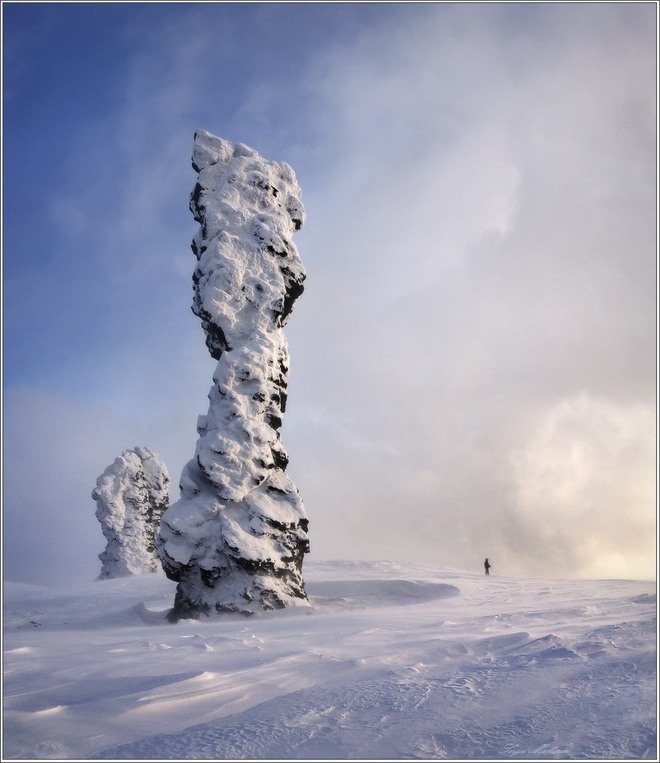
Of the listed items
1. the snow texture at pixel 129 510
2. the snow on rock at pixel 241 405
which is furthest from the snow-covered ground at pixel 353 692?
the snow texture at pixel 129 510

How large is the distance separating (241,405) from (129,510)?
20.1 m

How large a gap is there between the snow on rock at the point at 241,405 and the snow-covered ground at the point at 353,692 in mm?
3597

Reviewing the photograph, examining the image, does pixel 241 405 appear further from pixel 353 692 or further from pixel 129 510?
pixel 129 510

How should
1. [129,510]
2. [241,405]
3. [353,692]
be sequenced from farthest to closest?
[129,510] → [241,405] → [353,692]

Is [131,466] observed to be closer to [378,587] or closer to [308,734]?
[378,587]

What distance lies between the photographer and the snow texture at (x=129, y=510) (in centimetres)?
2759

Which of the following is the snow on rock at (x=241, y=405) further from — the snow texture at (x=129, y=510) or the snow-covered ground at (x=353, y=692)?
the snow texture at (x=129, y=510)

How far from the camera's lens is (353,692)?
13.2 ft

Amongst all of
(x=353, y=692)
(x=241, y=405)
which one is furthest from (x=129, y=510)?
(x=353, y=692)

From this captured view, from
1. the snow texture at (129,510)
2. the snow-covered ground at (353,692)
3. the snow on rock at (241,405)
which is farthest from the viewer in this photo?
the snow texture at (129,510)

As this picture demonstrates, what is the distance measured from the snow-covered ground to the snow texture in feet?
72.6

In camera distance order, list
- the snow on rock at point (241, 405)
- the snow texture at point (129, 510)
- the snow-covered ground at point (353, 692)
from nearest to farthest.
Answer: the snow-covered ground at point (353, 692) → the snow on rock at point (241, 405) → the snow texture at point (129, 510)

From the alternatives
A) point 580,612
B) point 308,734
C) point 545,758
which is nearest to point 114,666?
point 308,734

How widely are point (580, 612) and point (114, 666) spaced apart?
245 inches
